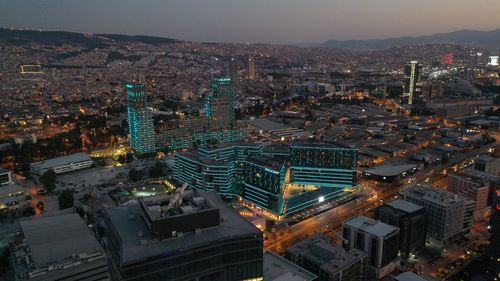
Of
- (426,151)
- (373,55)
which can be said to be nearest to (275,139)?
(426,151)

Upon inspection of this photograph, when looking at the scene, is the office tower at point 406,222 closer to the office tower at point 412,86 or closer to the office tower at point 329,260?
the office tower at point 329,260

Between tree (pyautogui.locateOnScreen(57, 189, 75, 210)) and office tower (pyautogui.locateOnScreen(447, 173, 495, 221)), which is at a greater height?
office tower (pyautogui.locateOnScreen(447, 173, 495, 221))

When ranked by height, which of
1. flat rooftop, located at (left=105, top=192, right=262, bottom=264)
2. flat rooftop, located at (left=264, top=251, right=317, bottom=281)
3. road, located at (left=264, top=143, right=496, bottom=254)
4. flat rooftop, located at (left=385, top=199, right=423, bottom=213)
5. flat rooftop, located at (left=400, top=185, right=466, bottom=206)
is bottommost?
road, located at (left=264, top=143, right=496, bottom=254)

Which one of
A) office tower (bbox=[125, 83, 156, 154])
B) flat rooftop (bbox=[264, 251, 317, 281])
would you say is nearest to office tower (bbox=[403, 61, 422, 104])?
office tower (bbox=[125, 83, 156, 154])

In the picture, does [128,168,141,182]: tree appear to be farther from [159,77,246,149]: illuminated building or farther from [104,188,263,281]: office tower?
[104,188,263,281]: office tower

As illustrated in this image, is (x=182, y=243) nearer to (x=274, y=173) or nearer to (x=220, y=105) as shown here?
(x=274, y=173)

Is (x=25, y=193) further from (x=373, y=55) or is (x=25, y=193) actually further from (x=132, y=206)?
(x=373, y=55)

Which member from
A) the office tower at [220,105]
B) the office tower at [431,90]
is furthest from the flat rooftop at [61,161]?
the office tower at [431,90]
